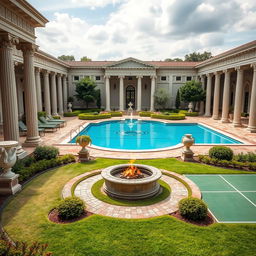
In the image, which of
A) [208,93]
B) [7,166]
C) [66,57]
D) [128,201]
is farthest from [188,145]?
[66,57]

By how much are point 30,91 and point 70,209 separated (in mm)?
10104

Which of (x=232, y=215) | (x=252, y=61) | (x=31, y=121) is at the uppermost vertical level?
(x=252, y=61)

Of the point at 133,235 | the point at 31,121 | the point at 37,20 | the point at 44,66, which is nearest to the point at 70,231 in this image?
the point at 133,235

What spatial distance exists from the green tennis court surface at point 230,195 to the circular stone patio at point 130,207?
55 cm

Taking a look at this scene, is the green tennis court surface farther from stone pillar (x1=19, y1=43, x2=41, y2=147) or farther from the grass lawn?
stone pillar (x1=19, y1=43, x2=41, y2=147)

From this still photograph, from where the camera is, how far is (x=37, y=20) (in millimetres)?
13180

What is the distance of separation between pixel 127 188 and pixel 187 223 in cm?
244

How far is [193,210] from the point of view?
6.62m

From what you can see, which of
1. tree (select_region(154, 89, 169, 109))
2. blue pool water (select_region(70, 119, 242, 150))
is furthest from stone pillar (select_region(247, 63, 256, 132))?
tree (select_region(154, 89, 169, 109))

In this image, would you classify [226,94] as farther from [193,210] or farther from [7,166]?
[7,166]

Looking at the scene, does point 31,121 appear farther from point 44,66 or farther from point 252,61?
point 252,61

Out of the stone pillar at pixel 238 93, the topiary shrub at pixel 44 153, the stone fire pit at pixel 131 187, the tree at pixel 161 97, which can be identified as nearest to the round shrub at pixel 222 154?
the stone fire pit at pixel 131 187

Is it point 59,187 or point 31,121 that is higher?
point 31,121

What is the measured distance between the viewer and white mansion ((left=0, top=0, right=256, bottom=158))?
1164 centimetres
